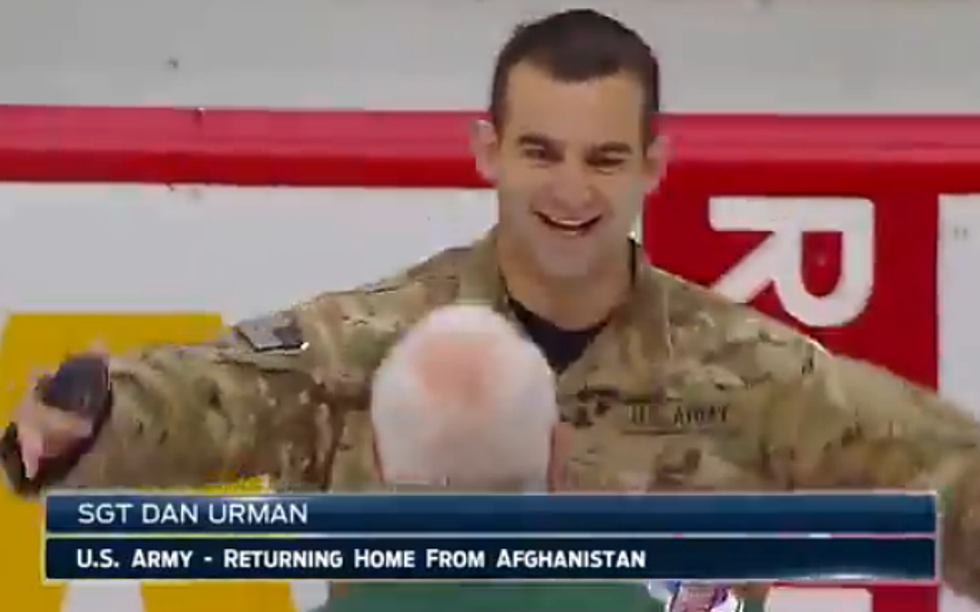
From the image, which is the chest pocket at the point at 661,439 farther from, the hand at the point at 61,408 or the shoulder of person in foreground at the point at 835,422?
the hand at the point at 61,408

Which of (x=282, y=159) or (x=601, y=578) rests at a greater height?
(x=282, y=159)

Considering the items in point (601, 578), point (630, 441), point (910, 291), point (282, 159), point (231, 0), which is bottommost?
point (601, 578)

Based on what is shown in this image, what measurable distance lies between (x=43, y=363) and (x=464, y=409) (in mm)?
380

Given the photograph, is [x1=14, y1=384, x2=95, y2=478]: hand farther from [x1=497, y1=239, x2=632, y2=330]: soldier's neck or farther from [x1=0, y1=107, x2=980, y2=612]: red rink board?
[x1=497, y1=239, x2=632, y2=330]: soldier's neck

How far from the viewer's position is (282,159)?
1276 mm

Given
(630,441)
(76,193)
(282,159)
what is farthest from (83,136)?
(630,441)

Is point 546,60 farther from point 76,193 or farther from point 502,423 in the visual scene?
point 76,193

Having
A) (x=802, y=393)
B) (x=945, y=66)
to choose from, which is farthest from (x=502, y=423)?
(x=945, y=66)

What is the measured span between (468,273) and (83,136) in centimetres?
36

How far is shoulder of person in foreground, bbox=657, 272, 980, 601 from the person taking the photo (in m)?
1.29

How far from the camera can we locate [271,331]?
1296mm

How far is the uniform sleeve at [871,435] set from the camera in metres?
1.29

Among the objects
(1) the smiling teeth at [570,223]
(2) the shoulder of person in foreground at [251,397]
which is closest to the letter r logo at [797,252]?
(1) the smiling teeth at [570,223]

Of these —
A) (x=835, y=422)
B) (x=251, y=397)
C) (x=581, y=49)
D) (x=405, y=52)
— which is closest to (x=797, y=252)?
(x=835, y=422)
